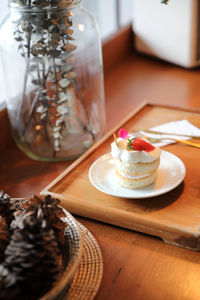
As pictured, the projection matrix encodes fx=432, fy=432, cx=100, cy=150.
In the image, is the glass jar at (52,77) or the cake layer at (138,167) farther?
the glass jar at (52,77)

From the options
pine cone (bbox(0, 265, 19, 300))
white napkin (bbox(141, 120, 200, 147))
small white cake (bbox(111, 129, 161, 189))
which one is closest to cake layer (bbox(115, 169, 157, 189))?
small white cake (bbox(111, 129, 161, 189))

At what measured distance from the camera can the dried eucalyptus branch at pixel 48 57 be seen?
0.84 metres

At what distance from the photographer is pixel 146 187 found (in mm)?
761

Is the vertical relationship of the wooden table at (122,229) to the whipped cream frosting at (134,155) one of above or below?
below

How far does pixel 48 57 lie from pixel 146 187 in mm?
337

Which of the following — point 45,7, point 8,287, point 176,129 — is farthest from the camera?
point 176,129

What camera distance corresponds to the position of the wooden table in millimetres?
614

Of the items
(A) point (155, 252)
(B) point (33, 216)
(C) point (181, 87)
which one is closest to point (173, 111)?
(C) point (181, 87)

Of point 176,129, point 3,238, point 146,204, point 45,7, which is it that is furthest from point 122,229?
point 45,7

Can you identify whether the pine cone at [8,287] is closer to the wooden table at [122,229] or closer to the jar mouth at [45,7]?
the wooden table at [122,229]

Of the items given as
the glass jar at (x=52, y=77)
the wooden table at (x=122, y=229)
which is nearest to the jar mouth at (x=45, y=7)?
the glass jar at (x=52, y=77)

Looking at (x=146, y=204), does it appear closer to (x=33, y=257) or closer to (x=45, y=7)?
(x=33, y=257)

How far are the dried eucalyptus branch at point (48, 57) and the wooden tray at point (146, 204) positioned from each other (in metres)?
0.12

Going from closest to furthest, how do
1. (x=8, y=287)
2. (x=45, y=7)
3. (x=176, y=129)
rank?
(x=8, y=287), (x=45, y=7), (x=176, y=129)
